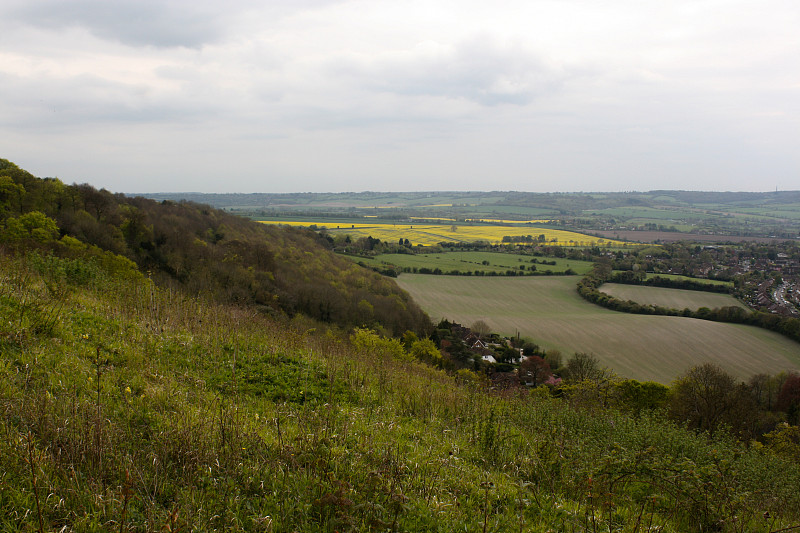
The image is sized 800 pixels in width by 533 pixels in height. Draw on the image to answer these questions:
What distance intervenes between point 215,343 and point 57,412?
386 cm

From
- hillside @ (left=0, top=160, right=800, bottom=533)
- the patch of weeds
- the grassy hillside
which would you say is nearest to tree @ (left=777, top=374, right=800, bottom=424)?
hillside @ (left=0, top=160, right=800, bottom=533)

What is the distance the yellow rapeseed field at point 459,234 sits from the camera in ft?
352

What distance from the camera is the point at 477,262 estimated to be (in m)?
80.2

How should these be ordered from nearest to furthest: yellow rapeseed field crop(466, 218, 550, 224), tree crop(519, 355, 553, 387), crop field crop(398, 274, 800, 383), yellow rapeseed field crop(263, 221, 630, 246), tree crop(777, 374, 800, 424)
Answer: tree crop(777, 374, 800, 424) < tree crop(519, 355, 553, 387) < crop field crop(398, 274, 800, 383) < yellow rapeseed field crop(263, 221, 630, 246) < yellow rapeseed field crop(466, 218, 550, 224)

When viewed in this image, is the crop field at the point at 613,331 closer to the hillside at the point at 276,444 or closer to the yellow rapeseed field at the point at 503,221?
the hillside at the point at 276,444

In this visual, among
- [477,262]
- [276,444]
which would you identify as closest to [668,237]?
[477,262]

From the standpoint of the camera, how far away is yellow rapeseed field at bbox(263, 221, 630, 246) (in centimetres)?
10731

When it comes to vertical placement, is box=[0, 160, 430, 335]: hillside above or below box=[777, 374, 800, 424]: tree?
above

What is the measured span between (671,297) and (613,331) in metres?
21.5

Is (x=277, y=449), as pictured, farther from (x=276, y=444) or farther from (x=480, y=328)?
(x=480, y=328)

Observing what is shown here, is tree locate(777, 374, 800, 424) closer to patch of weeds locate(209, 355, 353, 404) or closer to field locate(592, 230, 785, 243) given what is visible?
patch of weeds locate(209, 355, 353, 404)

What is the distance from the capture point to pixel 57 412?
4098mm

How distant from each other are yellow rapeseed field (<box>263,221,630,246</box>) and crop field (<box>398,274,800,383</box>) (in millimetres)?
41841

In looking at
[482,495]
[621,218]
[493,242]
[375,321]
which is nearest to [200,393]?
[482,495]
